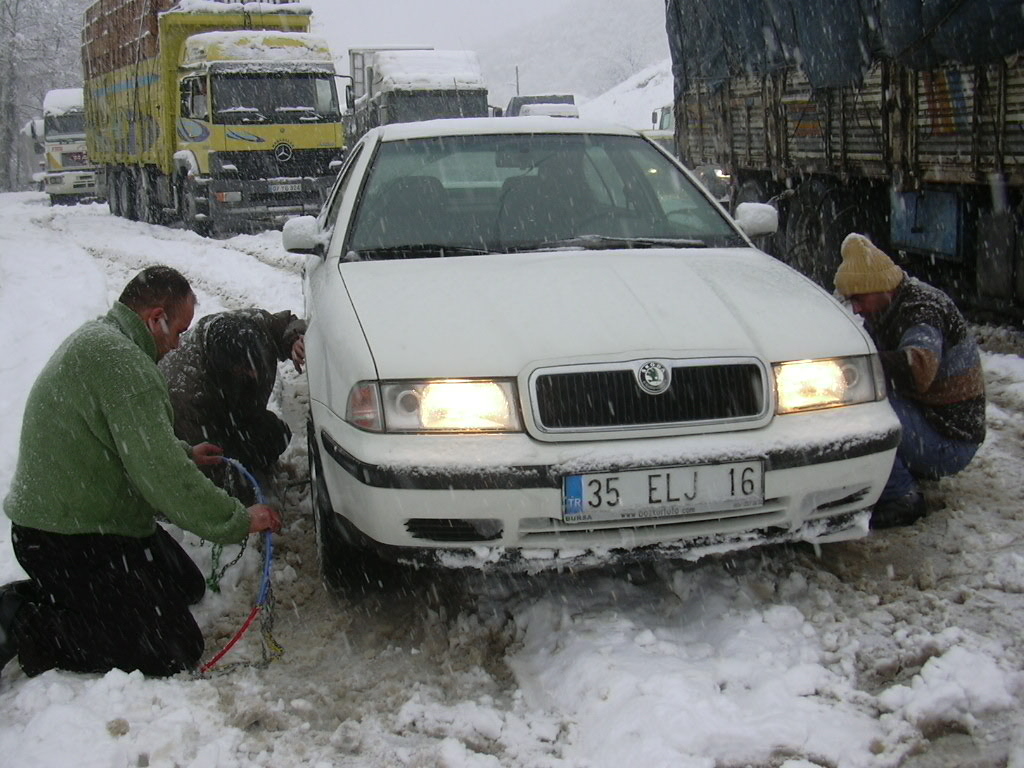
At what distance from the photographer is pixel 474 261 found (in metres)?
3.78

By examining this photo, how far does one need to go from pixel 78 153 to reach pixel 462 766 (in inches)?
1283

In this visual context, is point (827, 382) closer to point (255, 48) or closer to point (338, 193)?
point (338, 193)

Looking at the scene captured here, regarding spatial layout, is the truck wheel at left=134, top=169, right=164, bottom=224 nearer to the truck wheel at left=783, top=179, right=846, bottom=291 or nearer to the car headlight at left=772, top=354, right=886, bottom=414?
the truck wheel at left=783, top=179, right=846, bottom=291

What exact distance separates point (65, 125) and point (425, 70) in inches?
556

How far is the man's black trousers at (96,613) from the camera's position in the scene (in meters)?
2.94

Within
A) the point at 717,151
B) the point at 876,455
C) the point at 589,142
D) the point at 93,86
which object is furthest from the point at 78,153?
the point at 876,455

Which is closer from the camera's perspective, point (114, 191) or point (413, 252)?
point (413, 252)

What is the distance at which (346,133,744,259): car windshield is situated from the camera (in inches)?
159

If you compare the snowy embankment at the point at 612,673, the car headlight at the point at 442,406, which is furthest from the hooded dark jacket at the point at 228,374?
the car headlight at the point at 442,406

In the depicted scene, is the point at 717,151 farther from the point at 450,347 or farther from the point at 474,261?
the point at 450,347

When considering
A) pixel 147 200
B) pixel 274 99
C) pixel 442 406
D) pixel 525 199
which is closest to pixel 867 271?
pixel 525 199

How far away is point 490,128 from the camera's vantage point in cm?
462

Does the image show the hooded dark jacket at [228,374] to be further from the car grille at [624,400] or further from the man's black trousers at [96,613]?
the car grille at [624,400]

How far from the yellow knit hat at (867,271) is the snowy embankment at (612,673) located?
2.91 feet
